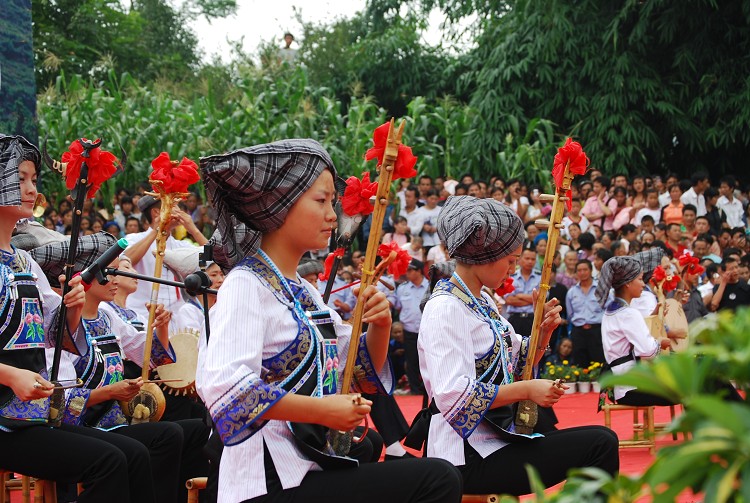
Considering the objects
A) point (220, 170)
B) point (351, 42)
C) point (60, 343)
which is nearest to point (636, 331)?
point (60, 343)

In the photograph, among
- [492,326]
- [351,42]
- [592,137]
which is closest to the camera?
[492,326]

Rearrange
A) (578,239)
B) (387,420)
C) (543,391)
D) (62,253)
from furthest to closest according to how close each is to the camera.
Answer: (578,239)
(387,420)
(62,253)
(543,391)

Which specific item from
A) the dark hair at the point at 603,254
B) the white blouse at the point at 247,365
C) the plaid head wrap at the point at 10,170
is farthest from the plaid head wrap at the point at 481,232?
the dark hair at the point at 603,254

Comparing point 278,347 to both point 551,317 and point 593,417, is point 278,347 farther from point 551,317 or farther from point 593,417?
point 593,417

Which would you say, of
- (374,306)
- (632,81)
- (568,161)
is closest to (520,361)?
(568,161)

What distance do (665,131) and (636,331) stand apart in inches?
397

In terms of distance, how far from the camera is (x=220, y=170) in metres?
3.11

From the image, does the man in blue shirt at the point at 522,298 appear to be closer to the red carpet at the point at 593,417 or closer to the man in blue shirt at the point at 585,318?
the man in blue shirt at the point at 585,318

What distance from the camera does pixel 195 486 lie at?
434 centimetres

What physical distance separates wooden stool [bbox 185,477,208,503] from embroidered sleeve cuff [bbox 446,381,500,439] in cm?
116

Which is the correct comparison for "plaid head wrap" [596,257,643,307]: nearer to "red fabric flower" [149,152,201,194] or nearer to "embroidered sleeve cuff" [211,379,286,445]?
"red fabric flower" [149,152,201,194]

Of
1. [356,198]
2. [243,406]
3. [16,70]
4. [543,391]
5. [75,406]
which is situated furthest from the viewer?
[16,70]

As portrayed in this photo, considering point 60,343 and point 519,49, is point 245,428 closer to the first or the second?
point 60,343

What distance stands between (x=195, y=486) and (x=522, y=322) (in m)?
7.39
